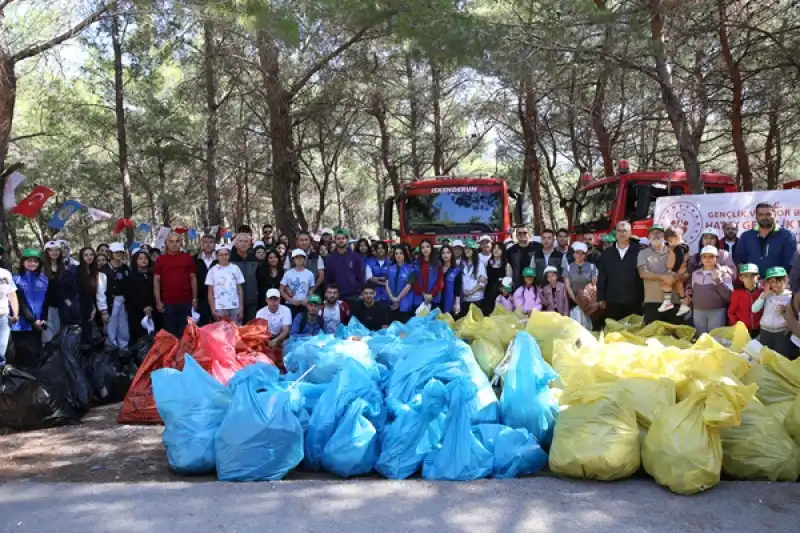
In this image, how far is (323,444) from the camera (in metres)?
4.33

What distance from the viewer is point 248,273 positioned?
26.1ft

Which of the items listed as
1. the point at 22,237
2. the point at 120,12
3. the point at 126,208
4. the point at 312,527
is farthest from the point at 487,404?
the point at 22,237

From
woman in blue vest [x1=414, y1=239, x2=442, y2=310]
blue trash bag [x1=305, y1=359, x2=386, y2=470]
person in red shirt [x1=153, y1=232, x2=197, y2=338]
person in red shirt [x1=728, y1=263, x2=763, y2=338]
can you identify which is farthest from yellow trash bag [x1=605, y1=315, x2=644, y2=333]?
person in red shirt [x1=153, y1=232, x2=197, y2=338]

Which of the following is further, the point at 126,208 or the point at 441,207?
the point at 126,208

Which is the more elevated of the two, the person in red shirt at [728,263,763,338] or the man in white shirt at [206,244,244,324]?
the man in white shirt at [206,244,244,324]

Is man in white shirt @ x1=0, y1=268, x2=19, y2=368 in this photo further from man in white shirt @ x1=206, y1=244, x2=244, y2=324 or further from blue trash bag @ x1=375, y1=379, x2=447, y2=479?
blue trash bag @ x1=375, y1=379, x2=447, y2=479

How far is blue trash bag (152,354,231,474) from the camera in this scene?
4246mm

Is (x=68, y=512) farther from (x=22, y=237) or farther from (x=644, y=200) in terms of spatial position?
(x=22, y=237)

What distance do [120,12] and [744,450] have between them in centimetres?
801

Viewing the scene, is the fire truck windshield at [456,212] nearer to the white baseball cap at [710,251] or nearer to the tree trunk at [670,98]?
the tree trunk at [670,98]

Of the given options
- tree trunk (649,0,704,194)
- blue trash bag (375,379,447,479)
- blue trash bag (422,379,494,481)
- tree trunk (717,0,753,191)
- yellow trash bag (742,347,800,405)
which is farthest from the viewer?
tree trunk (717,0,753,191)

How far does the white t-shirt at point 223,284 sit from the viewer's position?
7.34 metres

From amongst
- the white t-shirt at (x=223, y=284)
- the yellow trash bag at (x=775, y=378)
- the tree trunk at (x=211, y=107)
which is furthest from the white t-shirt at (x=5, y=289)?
the tree trunk at (x=211, y=107)

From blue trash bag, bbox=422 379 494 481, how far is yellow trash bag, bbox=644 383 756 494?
3.31ft
